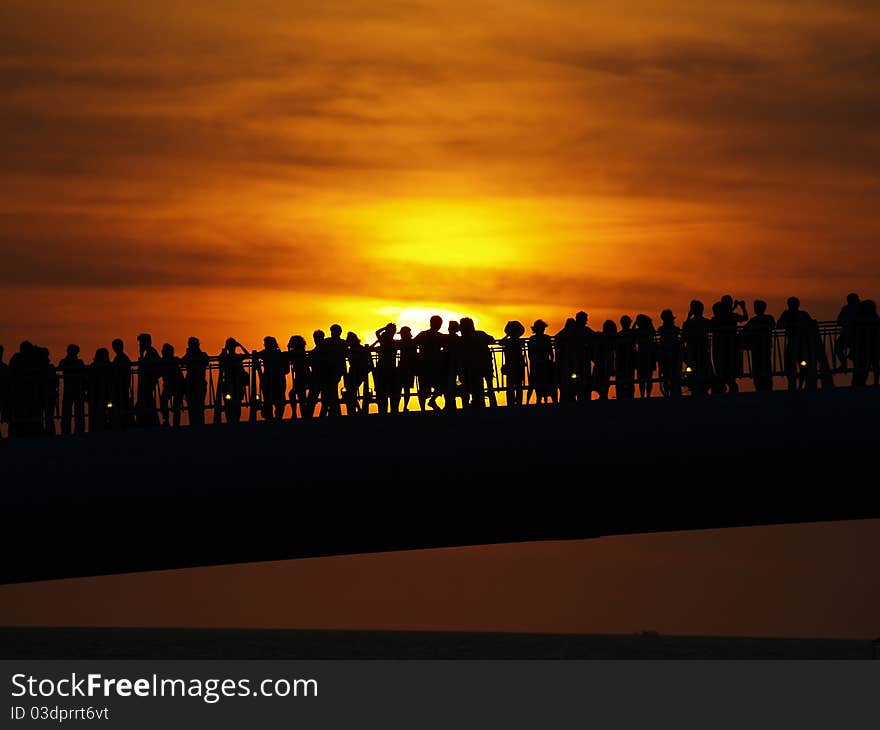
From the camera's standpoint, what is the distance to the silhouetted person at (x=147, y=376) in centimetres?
2848

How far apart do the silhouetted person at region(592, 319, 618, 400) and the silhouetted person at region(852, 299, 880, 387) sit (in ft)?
13.3

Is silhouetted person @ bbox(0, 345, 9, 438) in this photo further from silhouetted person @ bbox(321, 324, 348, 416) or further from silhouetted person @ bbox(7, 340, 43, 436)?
silhouetted person @ bbox(321, 324, 348, 416)

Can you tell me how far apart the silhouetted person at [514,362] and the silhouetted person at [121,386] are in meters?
6.28

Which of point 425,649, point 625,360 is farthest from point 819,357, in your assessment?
point 425,649

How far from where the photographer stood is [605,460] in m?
30.2

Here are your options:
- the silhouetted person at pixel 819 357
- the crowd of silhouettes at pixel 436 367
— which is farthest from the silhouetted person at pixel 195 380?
the silhouetted person at pixel 819 357

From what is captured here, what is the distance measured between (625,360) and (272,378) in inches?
237

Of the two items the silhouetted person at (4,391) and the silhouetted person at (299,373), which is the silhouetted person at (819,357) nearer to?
the silhouetted person at (299,373)

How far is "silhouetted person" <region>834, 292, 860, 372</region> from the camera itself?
28.8 m

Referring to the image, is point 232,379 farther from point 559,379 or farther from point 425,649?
point 425,649

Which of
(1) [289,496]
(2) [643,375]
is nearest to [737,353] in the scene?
(2) [643,375]

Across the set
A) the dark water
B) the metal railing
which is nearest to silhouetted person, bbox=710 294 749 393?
the metal railing

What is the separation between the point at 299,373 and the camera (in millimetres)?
29016

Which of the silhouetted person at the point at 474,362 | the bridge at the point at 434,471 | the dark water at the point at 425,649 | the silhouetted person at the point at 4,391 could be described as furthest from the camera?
the dark water at the point at 425,649
